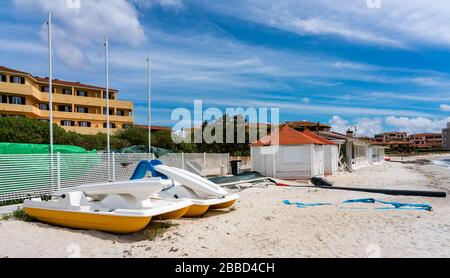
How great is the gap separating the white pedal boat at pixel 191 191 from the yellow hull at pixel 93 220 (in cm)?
230

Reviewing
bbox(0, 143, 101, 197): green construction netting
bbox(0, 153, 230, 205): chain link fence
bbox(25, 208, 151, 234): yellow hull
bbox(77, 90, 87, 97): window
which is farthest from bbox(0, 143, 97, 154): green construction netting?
bbox(77, 90, 87, 97): window

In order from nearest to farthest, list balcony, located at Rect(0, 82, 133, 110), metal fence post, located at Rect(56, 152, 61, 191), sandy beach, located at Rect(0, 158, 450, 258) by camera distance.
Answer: sandy beach, located at Rect(0, 158, 450, 258) < metal fence post, located at Rect(56, 152, 61, 191) < balcony, located at Rect(0, 82, 133, 110)

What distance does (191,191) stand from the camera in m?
11.4

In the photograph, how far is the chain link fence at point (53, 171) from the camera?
1150cm

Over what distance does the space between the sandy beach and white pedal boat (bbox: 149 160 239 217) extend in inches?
Answer: 15.3

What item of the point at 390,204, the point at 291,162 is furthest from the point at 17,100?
the point at 390,204

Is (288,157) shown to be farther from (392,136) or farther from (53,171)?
(392,136)

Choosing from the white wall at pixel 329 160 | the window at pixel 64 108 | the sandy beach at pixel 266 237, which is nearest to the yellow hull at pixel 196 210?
the sandy beach at pixel 266 237

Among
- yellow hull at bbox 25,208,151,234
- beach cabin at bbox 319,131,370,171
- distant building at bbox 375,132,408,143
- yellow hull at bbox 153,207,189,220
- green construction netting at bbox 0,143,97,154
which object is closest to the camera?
yellow hull at bbox 25,208,151,234

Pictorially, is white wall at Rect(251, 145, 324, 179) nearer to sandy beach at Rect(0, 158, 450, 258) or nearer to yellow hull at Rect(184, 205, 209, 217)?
sandy beach at Rect(0, 158, 450, 258)

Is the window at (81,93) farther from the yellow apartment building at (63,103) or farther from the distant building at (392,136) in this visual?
the distant building at (392,136)

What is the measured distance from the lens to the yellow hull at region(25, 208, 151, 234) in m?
8.23

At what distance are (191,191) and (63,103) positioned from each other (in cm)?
4489

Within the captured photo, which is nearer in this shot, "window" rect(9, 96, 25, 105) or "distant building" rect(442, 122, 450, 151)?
"window" rect(9, 96, 25, 105)
